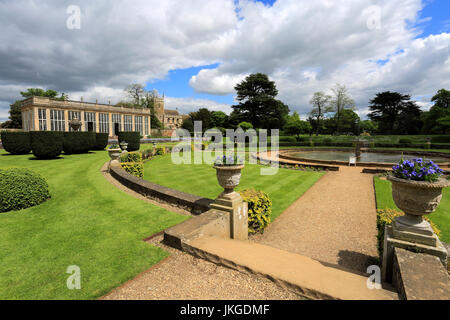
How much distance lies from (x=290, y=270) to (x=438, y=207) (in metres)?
7.63

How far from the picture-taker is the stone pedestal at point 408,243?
301 centimetres

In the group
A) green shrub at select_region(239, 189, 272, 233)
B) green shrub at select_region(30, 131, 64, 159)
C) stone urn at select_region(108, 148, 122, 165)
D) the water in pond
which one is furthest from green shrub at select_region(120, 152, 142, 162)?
the water in pond

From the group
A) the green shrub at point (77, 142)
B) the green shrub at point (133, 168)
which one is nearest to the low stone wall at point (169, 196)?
the green shrub at point (133, 168)

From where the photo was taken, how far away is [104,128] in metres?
46.4

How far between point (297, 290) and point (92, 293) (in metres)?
2.60

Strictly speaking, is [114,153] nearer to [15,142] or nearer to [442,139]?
[15,142]

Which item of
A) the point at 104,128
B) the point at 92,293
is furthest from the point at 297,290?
the point at 104,128

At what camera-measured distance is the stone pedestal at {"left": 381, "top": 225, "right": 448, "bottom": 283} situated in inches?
119

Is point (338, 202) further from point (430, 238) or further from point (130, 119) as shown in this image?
point (130, 119)

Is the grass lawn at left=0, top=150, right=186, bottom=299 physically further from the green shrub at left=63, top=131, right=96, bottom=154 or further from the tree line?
the tree line

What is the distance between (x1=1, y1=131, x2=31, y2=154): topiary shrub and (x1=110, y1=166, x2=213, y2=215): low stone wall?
13.7 m

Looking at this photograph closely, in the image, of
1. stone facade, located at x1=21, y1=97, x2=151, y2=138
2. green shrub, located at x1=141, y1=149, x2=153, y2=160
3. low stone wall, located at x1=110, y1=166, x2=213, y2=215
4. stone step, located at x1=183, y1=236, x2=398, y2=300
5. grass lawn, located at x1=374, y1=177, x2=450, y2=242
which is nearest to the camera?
stone step, located at x1=183, y1=236, x2=398, y2=300

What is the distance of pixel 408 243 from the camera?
10.3ft

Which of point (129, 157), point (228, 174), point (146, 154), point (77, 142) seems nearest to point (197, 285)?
point (228, 174)
